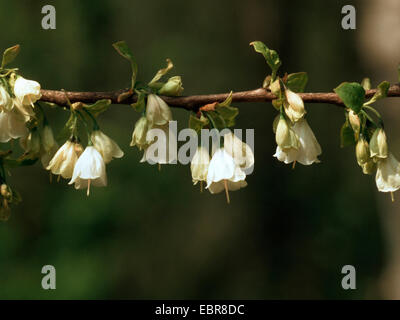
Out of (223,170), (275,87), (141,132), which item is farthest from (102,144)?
(275,87)

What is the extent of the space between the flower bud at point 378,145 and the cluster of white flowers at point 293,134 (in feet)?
0.67

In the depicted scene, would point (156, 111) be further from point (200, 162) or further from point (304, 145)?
point (304, 145)

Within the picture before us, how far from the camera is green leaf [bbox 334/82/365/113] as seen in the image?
6.47ft

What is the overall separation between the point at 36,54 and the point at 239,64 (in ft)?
7.50

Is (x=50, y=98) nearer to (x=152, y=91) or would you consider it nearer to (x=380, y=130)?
(x=152, y=91)

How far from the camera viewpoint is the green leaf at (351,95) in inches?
77.6

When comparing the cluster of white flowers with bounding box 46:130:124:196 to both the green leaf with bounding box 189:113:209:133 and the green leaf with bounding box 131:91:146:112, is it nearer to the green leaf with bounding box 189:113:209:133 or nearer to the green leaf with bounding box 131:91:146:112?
the green leaf with bounding box 131:91:146:112

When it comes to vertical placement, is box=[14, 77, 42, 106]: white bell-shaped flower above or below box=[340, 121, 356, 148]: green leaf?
above

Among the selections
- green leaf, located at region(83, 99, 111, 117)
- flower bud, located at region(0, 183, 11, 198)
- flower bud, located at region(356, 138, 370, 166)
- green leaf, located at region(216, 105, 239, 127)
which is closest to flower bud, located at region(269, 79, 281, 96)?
green leaf, located at region(216, 105, 239, 127)

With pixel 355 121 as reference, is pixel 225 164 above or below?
below

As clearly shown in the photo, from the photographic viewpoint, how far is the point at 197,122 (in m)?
2.06

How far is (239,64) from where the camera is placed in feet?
20.8

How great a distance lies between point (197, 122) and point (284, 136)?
323mm

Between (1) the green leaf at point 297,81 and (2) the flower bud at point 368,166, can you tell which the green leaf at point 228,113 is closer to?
(1) the green leaf at point 297,81
